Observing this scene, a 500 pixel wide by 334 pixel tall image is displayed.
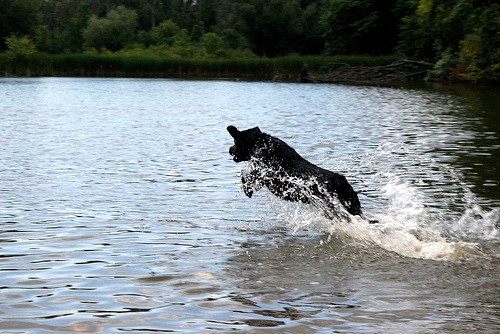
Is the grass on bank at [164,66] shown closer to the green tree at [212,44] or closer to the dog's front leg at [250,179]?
the green tree at [212,44]

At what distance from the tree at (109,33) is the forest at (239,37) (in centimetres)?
13

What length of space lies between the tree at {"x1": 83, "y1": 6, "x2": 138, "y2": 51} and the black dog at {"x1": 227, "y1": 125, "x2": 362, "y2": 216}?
→ 97963 mm

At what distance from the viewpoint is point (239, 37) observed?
10600 cm

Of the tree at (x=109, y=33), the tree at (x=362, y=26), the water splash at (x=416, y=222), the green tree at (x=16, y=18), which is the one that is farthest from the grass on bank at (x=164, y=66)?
the water splash at (x=416, y=222)

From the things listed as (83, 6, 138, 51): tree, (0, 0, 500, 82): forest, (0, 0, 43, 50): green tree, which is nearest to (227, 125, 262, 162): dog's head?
(0, 0, 500, 82): forest

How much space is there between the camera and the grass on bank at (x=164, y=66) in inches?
3034

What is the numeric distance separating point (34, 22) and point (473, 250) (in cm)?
10687

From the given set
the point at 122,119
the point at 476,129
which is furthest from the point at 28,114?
the point at 476,129

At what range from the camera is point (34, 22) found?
10919 centimetres

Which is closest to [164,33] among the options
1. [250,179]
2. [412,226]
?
[250,179]

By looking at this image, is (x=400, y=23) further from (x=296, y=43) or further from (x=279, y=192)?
(x=279, y=192)

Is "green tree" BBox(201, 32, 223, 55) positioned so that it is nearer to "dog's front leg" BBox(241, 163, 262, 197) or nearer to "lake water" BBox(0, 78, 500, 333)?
"lake water" BBox(0, 78, 500, 333)

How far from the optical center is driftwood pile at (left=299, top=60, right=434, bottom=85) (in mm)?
65750

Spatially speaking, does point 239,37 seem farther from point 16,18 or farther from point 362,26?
point 16,18
